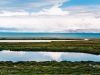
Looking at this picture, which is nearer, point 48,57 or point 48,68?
point 48,68

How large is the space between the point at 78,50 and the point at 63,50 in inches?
132

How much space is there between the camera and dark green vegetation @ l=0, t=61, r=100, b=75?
105ft

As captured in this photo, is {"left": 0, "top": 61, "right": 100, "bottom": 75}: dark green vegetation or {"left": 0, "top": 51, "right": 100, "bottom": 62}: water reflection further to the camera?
{"left": 0, "top": 51, "right": 100, "bottom": 62}: water reflection

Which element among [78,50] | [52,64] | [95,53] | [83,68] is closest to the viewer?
[83,68]

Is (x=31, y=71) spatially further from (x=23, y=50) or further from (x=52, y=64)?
(x=23, y=50)

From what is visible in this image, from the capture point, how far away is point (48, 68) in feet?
114

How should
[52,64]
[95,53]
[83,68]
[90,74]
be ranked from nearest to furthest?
[90,74] < [83,68] < [52,64] < [95,53]

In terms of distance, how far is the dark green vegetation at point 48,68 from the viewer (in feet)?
105

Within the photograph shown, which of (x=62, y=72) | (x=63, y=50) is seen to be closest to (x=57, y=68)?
(x=62, y=72)

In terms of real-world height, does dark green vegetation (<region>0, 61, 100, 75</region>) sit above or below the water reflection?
above

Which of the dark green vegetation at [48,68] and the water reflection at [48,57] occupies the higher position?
the dark green vegetation at [48,68]

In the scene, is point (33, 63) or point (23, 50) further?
point (23, 50)

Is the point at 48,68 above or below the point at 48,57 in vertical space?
above

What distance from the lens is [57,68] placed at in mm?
34875
